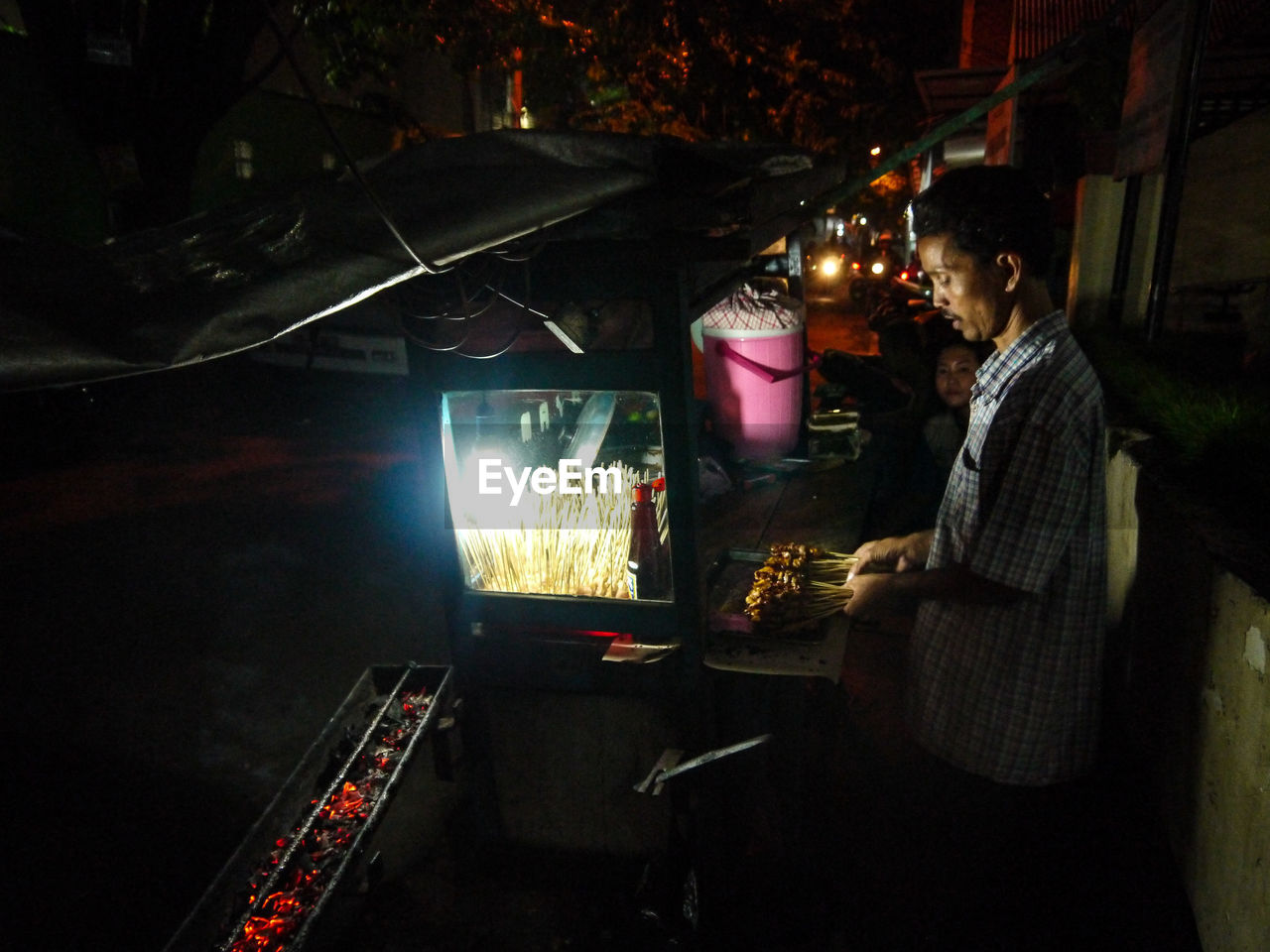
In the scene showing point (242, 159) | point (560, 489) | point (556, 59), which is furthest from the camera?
point (556, 59)

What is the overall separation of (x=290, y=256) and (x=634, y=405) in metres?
1.32

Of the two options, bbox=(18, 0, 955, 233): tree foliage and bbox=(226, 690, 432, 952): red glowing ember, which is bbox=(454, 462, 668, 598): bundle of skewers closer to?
bbox=(226, 690, 432, 952): red glowing ember

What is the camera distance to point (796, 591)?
285 centimetres

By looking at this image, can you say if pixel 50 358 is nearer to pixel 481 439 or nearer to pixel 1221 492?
pixel 481 439

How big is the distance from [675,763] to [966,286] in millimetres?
1855

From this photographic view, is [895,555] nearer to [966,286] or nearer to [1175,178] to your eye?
[966,286]

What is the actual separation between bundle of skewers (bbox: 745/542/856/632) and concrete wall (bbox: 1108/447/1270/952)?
→ 1.09 meters

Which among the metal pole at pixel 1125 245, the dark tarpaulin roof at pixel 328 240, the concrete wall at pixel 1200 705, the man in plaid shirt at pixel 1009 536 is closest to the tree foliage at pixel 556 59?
the dark tarpaulin roof at pixel 328 240

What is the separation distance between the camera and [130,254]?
1980 millimetres

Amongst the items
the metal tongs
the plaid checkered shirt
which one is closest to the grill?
the metal tongs

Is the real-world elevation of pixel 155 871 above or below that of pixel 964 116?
below

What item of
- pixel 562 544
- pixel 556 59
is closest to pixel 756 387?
pixel 562 544

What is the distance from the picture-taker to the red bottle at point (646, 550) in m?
2.75

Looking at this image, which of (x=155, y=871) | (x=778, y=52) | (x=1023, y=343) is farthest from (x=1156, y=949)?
(x=778, y=52)
